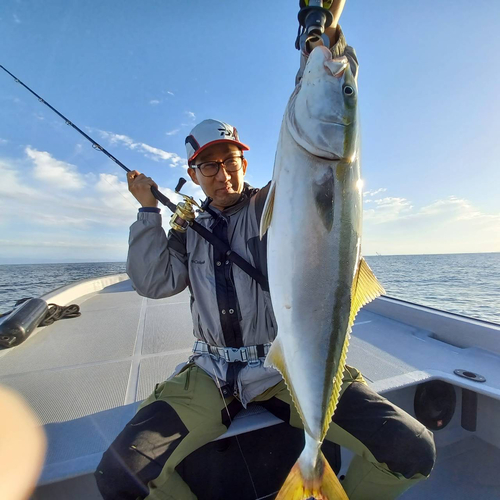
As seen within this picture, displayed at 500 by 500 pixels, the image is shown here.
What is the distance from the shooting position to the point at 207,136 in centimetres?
242

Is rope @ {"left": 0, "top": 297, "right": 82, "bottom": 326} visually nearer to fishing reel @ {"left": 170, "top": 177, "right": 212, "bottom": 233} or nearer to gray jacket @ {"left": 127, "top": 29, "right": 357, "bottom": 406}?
gray jacket @ {"left": 127, "top": 29, "right": 357, "bottom": 406}

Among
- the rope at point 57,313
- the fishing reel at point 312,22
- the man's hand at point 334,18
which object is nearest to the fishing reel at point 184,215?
the fishing reel at point 312,22

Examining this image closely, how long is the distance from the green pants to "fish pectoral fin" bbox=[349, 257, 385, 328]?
678 millimetres

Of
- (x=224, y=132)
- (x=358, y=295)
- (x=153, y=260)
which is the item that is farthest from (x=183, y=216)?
(x=358, y=295)

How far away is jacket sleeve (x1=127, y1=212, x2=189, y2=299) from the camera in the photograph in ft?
7.52

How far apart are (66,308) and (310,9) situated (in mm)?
5887

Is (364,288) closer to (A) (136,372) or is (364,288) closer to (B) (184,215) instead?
(B) (184,215)

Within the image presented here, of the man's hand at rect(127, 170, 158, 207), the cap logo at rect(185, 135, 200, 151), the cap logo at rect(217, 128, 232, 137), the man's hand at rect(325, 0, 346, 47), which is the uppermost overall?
the man's hand at rect(325, 0, 346, 47)

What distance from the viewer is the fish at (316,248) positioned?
167cm

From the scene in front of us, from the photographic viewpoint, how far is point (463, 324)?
12.8 feet

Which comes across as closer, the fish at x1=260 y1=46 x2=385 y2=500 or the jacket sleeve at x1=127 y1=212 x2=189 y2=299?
the fish at x1=260 y1=46 x2=385 y2=500

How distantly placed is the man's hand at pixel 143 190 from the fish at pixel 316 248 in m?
1.16

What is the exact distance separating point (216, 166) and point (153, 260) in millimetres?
872

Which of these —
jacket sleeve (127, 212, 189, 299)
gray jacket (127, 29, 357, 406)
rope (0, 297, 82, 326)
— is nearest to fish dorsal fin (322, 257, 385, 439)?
gray jacket (127, 29, 357, 406)
